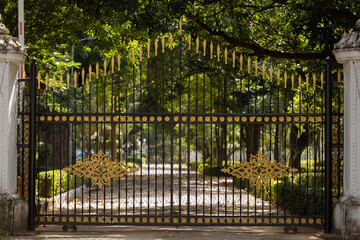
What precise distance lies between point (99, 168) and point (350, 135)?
4.56 m

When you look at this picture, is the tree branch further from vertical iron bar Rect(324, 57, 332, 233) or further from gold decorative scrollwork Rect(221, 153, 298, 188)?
gold decorative scrollwork Rect(221, 153, 298, 188)

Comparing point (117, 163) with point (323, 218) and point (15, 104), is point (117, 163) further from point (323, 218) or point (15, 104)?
point (323, 218)

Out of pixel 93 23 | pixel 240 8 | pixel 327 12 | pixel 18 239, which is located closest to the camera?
pixel 18 239

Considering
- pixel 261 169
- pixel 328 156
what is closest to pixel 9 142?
pixel 261 169

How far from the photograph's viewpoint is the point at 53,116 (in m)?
9.93

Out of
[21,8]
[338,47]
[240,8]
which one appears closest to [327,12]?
[240,8]

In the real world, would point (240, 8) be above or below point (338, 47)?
above

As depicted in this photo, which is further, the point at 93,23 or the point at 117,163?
the point at 93,23

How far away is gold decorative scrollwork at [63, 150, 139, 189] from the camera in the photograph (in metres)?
9.90

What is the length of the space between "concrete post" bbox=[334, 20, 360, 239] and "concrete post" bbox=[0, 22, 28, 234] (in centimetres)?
558

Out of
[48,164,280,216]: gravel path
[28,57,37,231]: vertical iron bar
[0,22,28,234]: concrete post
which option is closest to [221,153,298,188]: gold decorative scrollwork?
[48,164,280,216]: gravel path

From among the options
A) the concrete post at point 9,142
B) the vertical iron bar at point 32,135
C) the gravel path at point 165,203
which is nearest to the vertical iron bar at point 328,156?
the gravel path at point 165,203

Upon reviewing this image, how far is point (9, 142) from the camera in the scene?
9508 mm

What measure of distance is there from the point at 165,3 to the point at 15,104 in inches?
172
